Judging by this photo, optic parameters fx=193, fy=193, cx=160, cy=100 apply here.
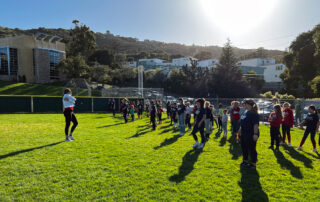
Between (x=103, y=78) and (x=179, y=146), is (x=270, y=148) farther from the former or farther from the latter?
(x=103, y=78)

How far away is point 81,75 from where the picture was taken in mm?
36875

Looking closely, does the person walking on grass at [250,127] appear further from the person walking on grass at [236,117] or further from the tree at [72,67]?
the tree at [72,67]

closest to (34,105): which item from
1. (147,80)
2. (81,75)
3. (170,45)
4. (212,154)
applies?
(81,75)

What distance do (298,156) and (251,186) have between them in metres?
3.44

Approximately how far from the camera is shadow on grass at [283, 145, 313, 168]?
5707 mm

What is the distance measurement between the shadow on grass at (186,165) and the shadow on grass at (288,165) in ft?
7.93

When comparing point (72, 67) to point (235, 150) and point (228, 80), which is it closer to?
point (228, 80)

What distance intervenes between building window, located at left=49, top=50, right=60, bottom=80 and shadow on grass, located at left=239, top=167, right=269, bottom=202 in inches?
1617

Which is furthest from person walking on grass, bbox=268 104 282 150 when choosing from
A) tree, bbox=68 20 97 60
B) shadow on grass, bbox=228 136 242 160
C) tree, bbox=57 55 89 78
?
tree, bbox=68 20 97 60

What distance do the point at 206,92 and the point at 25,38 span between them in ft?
118

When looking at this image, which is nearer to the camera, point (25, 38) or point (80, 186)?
point (80, 186)

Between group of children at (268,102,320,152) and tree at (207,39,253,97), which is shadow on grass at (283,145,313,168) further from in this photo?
tree at (207,39,253,97)

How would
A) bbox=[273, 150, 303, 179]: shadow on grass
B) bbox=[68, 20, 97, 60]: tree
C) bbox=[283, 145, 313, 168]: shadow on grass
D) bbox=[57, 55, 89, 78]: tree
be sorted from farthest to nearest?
bbox=[68, 20, 97, 60]: tree, bbox=[57, 55, 89, 78]: tree, bbox=[283, 145, 313, 168]: shadow on grass, bbox=[273, 150, 303, 179]: shadow on grass

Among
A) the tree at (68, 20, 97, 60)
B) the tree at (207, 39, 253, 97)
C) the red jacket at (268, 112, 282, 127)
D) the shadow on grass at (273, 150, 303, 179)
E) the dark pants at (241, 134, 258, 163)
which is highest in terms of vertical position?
the tree at (68, 20, 97, 60)
